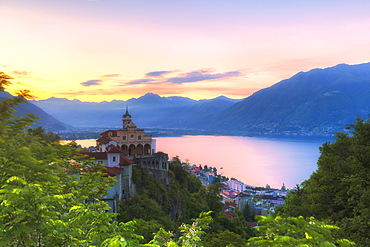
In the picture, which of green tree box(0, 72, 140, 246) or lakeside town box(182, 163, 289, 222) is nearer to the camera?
green tree box(0, 72, 140, 246)

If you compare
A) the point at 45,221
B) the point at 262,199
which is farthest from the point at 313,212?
Result: the point at 262,199

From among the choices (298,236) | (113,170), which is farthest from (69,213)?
(113,170)

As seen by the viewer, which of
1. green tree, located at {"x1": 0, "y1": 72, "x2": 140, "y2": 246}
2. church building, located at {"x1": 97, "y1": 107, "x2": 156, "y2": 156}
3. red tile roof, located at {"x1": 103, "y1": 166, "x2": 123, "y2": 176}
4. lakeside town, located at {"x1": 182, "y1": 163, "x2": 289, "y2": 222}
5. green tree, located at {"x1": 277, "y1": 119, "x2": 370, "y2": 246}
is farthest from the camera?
lakeside town, located at {"x1": 182, "y1": 163, "x2": 289, "y2": 222}

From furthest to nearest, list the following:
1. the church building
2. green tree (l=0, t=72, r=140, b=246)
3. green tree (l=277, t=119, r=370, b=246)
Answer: the church building → green tree (l=277, t=119, r=370, b=246) → green tree (l=0, t=72, r=140, b=246)

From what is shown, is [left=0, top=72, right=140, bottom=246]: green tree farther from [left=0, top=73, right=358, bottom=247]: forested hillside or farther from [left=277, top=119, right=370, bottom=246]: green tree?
→ [left=277, top=119, right=370, bottom=246]: green tree

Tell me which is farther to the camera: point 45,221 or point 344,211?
point 344,211

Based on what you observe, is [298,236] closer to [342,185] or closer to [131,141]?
[342,185]

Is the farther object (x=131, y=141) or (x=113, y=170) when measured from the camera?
(x=131, y=141)

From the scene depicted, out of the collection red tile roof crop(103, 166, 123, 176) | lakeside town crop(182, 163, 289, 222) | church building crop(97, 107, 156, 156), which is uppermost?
church building crop(97, 107, 156, 156)

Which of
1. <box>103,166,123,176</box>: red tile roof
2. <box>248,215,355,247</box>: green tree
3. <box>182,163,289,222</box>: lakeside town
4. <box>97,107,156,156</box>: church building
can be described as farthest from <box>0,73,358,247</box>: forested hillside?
<box>182,163,289,222</box>: lakeside town

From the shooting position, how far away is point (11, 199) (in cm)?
541

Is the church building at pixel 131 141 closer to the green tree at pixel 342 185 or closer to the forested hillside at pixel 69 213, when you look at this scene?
the forested hillside at pixel 69 213

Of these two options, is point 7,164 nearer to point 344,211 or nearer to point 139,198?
point 344,211

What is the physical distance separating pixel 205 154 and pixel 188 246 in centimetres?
15025
